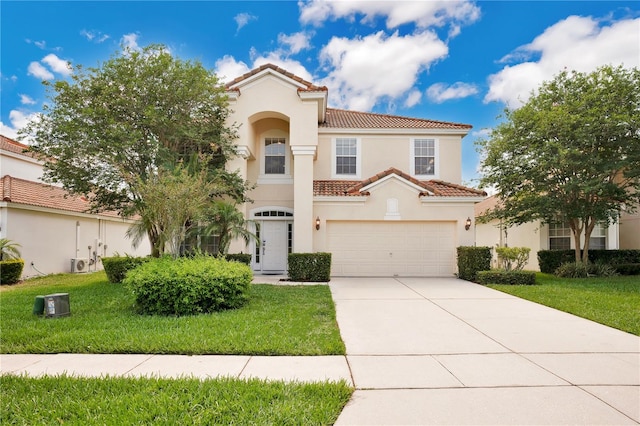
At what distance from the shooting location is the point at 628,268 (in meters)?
15.9

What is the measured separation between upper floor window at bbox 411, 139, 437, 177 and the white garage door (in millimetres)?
2774

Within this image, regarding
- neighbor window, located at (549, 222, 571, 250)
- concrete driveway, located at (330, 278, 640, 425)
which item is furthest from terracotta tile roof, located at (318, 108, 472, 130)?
concrete driveway, located at (330, 278, 640, 425)

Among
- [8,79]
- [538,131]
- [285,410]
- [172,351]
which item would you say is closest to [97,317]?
[172,351]

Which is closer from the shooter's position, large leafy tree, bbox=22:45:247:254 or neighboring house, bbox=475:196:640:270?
large leafy tree, bbox=22:45:247:254

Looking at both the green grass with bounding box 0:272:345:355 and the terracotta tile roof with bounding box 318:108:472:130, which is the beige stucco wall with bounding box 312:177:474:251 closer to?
the terracotta tile roof with bounding box 318:108:472:130

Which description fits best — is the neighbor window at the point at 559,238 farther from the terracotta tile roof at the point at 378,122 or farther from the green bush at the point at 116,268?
the green bush at the point at 116,268

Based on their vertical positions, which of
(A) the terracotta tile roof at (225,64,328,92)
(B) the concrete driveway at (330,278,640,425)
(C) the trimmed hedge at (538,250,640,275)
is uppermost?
(A) the terracotta tile roof at (225,64,328,92)

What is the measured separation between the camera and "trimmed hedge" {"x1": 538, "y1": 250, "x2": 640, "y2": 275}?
1650 cm

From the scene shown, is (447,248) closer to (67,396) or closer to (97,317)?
(97,317)

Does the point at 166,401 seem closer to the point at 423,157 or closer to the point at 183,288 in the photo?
the point at 183,288

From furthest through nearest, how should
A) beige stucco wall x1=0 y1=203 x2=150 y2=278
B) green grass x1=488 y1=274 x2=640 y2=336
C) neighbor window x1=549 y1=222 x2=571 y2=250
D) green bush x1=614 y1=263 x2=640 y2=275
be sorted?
1. neighbor window x1=549 y1=222 x2=571 y2=250
2. green bush x1=614 y1=263 x2=640 y2=275
3. beige stucco wall x1=0 y1=203 x2=150 y2=278
4. green grass x1=488 y1=274 x2=640 y2=336

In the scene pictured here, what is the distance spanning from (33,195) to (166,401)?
17.0 meters

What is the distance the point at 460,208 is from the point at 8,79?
15504 mm

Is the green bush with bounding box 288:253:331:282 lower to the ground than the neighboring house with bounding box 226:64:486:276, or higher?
lower
